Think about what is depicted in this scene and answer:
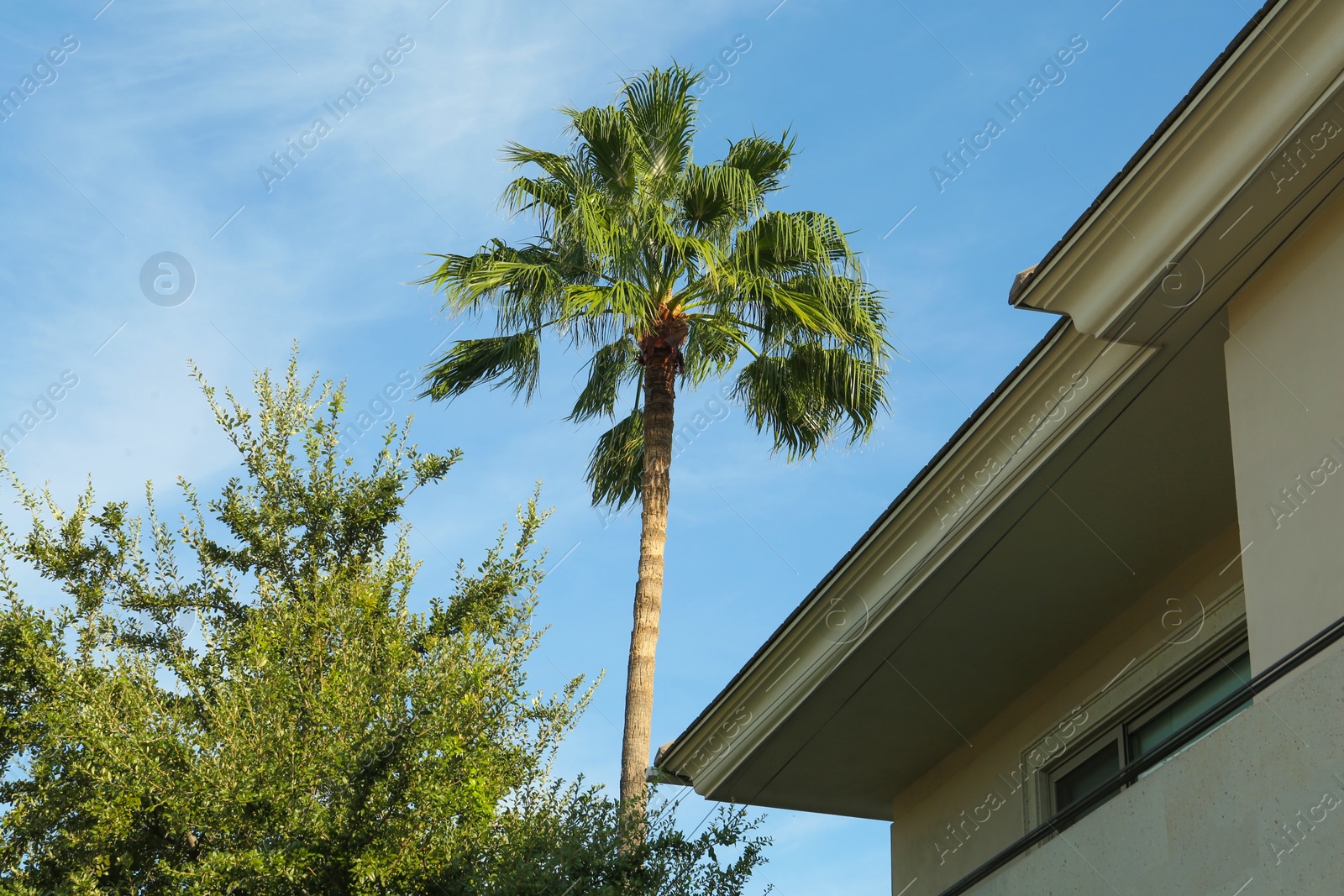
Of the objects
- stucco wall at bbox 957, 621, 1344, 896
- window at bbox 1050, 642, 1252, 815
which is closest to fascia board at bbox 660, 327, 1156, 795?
window at bbox 1050, 642, 1252, 815

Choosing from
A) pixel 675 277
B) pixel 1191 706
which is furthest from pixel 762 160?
pixel 1191 706

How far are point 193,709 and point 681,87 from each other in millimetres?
9049

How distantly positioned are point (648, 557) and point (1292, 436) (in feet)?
32.4

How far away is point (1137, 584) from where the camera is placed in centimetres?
745

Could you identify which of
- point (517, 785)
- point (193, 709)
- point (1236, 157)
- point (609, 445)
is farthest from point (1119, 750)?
point (609, 445)

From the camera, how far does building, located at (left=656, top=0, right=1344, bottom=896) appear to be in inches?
182

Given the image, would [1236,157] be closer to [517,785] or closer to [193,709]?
[517,785]

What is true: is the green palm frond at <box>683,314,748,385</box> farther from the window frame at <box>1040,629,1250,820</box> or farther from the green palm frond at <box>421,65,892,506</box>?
the window frame at <box>1040,629,1250,820</box>

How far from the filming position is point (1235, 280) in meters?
5.38

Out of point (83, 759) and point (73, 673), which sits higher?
point (73, 673)

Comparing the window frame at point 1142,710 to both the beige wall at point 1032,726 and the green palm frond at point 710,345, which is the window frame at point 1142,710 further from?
the green palm frond at point 710,345

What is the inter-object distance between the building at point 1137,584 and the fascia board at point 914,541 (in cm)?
2

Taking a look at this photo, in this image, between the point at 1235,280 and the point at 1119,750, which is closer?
the point at 1235,280

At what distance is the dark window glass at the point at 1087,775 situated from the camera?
7.68 meters
